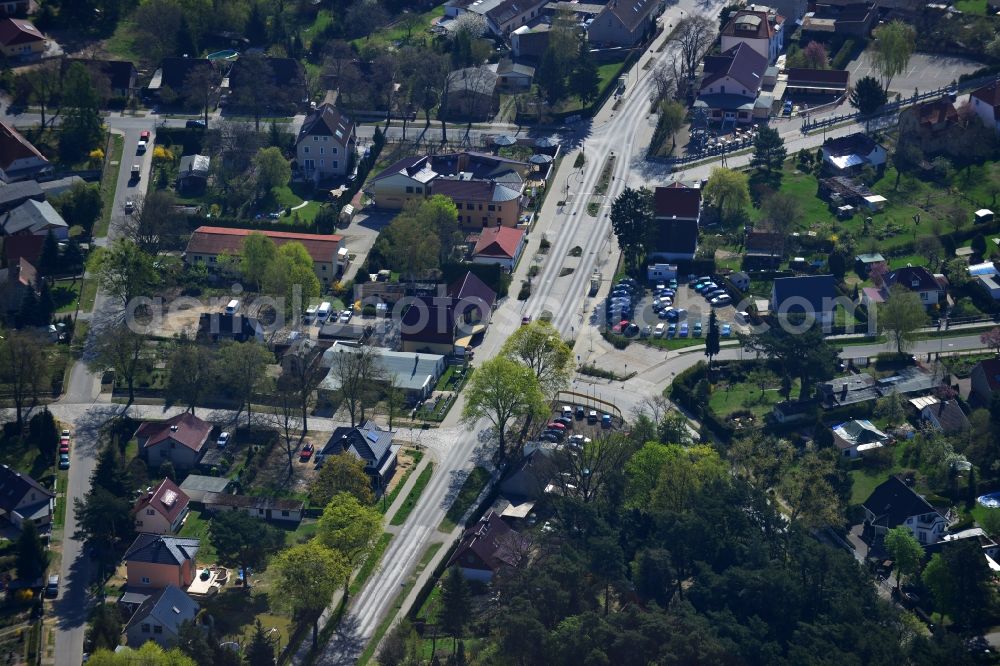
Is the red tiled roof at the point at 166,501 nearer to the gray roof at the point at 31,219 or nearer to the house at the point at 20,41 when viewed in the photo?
the gray roof at the point at 31,219

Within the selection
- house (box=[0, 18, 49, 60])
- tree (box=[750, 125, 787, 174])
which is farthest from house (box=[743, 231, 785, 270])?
house (box=[0, 18, 49, 60])

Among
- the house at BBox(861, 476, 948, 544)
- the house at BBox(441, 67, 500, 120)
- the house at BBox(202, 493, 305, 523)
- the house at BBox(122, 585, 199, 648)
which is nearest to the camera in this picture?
the house at BBox(122, 585, 199, 648)

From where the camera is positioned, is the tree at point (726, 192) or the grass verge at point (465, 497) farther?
the tree at point (726, 192)

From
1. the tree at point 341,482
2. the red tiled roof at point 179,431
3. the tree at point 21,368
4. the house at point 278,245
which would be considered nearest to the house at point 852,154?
the house at point 278,245

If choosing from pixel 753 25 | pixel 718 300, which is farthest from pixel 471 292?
pixel 753 25

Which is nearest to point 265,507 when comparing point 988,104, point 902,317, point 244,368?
point 244,368

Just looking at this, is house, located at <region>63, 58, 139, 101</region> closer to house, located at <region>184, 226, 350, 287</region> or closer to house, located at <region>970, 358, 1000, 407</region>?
house, located at <region>184, 226, 350, 287</region>
